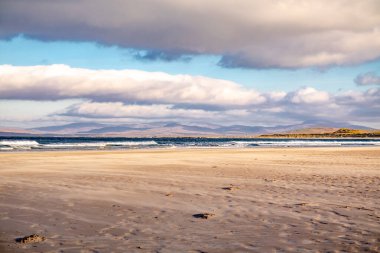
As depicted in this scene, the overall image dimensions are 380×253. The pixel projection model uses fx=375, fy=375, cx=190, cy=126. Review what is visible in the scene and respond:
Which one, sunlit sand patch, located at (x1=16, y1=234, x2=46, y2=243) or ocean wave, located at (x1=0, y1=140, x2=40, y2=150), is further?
ocean wave, located at (x1=0, y1=140, x2=40, y2=150)

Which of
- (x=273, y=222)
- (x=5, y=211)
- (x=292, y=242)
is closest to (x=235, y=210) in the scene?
(x=273, y=222)

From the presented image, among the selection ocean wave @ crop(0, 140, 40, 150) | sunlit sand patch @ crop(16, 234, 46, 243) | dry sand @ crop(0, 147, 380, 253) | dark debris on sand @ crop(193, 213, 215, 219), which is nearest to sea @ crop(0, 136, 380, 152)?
ocean wave @ crop(0, 140, 40, 150)

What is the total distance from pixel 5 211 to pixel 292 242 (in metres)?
7.96

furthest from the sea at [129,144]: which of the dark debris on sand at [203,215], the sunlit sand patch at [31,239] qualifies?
the sunlit sand patch at [31,239]

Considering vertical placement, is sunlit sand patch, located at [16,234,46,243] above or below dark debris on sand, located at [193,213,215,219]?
below

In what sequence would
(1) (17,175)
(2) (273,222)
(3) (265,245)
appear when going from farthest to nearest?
(1) (17,175) → (2) (273,222) → (3) (265,245)

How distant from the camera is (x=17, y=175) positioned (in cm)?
1925

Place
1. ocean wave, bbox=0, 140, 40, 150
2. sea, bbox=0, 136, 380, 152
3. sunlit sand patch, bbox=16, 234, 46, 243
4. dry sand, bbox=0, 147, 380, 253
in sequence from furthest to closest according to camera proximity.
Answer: sea, bbox=0, 136, 380, 152, ocean wave, bbox=0, 140, 40, 150, sunlit sand patch, bbox=16, 234, 46, 243, dry sand, bbox=0, 147, 380, 253

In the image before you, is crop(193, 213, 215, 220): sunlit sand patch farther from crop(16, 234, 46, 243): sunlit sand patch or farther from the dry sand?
crop(16, 234, 46, 243): sunlit sand patch

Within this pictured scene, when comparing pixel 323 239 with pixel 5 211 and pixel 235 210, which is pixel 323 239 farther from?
pixel 5 211

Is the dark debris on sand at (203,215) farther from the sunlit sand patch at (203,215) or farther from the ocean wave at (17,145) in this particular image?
the ocean wave at (17,145)

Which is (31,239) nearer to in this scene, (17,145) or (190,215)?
(190,215)

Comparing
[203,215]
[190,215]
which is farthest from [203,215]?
[190,215]

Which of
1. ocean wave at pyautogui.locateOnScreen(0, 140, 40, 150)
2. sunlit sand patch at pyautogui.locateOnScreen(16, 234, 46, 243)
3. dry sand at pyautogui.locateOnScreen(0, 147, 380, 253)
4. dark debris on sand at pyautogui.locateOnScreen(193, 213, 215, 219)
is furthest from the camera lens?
ocean wave at pyautogui.locateOnScreen(0, 140, 40, 150)
